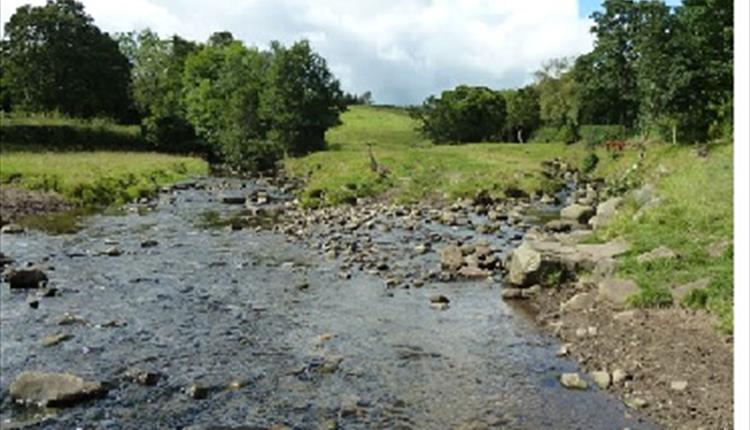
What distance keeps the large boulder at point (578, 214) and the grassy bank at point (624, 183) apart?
3.48m

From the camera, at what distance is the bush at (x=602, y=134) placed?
7188cm

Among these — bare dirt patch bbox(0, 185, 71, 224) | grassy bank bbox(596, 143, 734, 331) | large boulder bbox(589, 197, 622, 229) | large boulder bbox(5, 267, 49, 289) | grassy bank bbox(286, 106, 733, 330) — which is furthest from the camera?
bare dirt patch bbox(0, 185, 71, 224)

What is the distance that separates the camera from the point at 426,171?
5662cm

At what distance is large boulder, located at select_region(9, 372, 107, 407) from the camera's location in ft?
43.7

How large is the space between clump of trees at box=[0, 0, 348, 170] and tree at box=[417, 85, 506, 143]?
1361 centimetres

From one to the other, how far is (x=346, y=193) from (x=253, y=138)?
38.1m

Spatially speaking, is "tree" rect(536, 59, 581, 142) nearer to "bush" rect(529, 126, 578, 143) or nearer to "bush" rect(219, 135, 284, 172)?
"bush" rect(529, 126, 578, 143)

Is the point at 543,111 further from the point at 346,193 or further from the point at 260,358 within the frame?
the point at 260,358

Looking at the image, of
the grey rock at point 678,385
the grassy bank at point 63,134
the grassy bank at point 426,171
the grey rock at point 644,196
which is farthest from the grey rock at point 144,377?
the grassy bank at point 63,134

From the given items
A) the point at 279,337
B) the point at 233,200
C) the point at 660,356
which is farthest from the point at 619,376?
the point at 233,200

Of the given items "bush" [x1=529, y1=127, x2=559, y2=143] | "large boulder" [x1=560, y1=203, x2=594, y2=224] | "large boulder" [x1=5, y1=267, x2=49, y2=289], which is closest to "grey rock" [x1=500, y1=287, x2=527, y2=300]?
"large boulder" [x1=5, y1=267, x2=49, y2=289]

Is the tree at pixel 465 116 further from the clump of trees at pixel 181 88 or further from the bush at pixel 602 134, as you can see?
the bush at pixel 602 134

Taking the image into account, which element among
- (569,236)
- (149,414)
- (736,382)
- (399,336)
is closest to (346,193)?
(569,236)

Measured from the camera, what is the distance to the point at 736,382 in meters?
2.28
